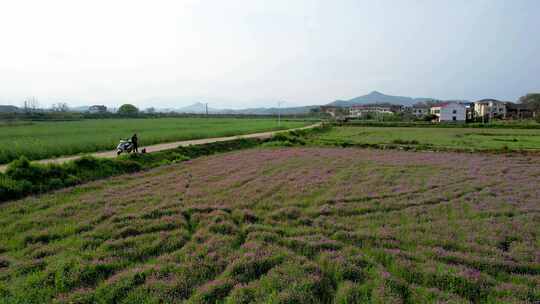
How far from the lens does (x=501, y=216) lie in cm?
901

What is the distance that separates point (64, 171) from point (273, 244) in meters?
11.7

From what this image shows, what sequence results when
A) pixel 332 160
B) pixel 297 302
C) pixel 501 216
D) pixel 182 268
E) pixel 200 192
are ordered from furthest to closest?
pixel 332 160 < pixel 200 192 < pixel 501 216 < pixel 182 268 < pixel 297 302

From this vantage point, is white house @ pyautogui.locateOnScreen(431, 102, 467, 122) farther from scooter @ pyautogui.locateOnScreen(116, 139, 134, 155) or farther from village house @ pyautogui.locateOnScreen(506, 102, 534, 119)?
scooter @ pyautogui.locateOnScreen(116, 139, 134, 155)

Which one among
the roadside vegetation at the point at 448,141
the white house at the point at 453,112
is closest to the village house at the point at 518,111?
the white house at the point at 453,112

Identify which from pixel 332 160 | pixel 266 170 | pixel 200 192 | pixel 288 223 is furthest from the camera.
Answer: pixel 332 160

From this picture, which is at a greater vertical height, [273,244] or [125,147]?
[125,147]

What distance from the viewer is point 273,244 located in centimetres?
690

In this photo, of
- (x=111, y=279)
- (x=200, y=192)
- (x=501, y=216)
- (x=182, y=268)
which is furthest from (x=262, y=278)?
(x=501, y=216)

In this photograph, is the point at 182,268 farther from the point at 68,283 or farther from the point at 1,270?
the point at 1,270

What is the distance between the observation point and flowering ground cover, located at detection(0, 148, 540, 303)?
16.8ft

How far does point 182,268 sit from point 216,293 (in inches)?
42.4

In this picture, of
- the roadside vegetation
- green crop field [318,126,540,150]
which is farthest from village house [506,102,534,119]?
the roadside vegetation

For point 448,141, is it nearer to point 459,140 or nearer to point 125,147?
point 459,140

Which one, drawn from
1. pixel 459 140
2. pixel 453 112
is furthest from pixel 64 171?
pixel 453 112
